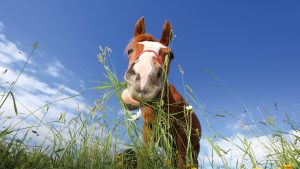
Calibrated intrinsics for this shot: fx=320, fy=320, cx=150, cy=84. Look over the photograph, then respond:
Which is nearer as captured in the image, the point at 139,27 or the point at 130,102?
the point at 130,102

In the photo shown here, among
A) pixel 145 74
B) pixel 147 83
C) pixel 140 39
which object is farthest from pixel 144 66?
pixel 140 39

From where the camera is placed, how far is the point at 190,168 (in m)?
2.70

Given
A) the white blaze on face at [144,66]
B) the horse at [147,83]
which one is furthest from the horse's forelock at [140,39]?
the white blaze on face at [144,66]

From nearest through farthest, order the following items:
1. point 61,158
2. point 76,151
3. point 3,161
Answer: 1. point 3,161
2. point 61,158
3. point 76,151

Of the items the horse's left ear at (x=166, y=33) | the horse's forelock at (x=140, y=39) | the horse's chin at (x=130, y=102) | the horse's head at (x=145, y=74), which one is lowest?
the horse's chin at (x=130, y=102)

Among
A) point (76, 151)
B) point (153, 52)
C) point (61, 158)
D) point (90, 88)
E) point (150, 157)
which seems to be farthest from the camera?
point (153, 52)

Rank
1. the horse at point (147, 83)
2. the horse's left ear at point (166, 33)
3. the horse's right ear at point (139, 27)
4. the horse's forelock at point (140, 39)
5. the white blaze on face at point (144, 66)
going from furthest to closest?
the horse's right ear at point (139, 27), the horse's left ear at point (166, 33), the horse's forelock at point (140, 39), the white blaze on face at point (144, 66), the horse at point (147, 83)

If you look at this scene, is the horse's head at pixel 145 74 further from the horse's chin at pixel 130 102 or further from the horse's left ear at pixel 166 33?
the horse's left ear at pixel 166 33

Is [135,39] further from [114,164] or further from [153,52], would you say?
[114,164]

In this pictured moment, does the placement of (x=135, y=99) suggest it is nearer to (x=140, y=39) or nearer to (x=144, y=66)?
(x=144, y=66)

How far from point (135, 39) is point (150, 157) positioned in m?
2.53

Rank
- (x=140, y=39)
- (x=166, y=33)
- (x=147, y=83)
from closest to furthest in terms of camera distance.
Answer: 1. (x=147, y=83)
2. (x=140, y=39)
3. (x=166, y=33)

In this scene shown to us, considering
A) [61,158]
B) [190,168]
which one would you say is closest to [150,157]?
[190,168]

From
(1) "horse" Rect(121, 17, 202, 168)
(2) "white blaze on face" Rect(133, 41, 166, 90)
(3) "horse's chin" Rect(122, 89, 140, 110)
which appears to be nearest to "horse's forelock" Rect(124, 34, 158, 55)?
(1) "horse" Rect(121, 17, 202, 168)
